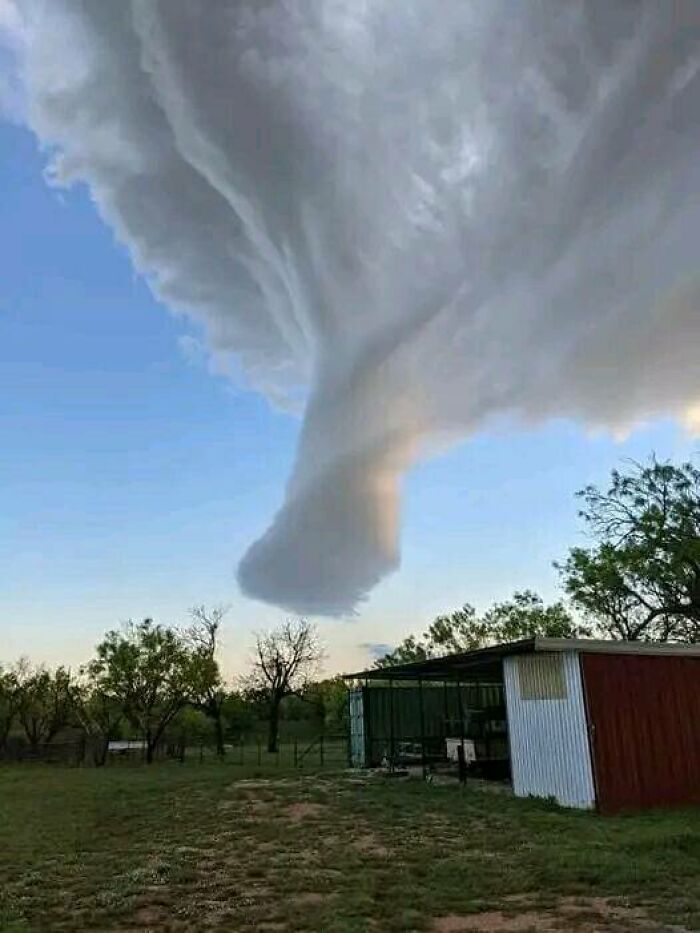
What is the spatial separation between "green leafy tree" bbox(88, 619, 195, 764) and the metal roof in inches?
523

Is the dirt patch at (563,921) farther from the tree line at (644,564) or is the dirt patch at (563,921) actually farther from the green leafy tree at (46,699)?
the green leafy tree at (46,699)

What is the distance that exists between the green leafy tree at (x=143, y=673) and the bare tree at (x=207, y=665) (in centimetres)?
44

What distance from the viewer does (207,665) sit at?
3142 cm

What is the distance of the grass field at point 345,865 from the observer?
6.27 meters

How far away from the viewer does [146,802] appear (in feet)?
47.2

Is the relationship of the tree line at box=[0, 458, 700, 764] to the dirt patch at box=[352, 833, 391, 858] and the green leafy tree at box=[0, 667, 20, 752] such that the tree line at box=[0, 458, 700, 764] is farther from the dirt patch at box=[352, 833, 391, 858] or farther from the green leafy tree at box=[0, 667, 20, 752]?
the dirt patch at box=[352, 833, 391, 858]

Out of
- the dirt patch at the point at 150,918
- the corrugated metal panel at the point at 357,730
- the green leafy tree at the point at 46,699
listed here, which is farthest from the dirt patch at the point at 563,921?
the green leafy tree at the point at 46,699

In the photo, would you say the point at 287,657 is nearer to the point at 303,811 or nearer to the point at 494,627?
the point at 494,627

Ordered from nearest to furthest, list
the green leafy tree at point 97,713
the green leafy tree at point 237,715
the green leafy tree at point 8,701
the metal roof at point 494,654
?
the metal roof at point 494,654 < the green leafy tree at point 97,713 < the green leafy tree at point 8,701 < the green leafy tree at point 237,715

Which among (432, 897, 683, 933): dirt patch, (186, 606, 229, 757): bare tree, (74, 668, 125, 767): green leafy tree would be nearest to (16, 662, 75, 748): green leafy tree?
(74, 668, 125, 767): green leafy tree

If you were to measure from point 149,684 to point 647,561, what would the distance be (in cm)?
1982

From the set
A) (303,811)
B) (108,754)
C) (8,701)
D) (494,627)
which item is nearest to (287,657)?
(108,754)

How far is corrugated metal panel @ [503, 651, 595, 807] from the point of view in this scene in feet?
42.5

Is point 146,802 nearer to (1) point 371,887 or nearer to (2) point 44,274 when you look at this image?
(1) point 371,887
